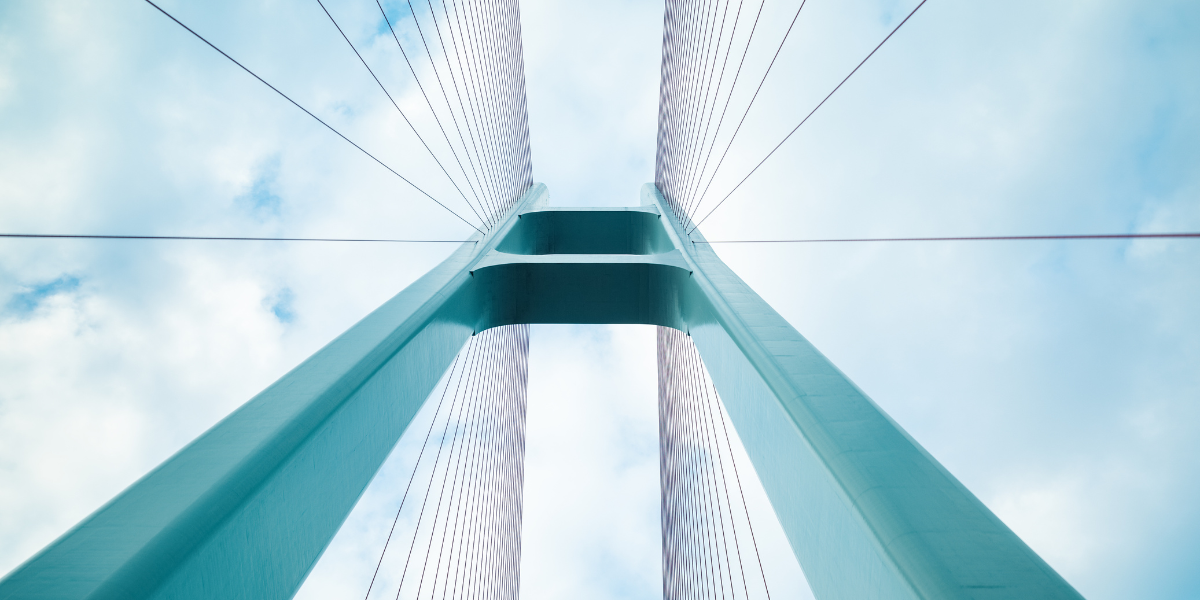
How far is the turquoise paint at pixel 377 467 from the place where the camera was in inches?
73.9

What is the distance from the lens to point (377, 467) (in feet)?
11.4

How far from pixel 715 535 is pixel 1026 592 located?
15.2ft

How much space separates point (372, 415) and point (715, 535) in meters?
4.16

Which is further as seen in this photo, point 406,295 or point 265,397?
point 406,295

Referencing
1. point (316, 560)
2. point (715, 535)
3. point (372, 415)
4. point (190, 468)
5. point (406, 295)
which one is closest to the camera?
point (190, 468)

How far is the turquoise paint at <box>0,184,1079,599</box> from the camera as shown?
1.88 m

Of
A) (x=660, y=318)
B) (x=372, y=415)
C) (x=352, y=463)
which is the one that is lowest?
(x=352, y=463)

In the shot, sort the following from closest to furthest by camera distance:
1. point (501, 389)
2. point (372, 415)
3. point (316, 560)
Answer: point (316, 560) → point (372, 415) → point (501, 389)

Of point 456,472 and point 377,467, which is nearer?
point 377,467

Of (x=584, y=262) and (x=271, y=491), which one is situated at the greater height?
(x=584, y=262)

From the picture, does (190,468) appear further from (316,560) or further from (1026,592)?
(1026,592)

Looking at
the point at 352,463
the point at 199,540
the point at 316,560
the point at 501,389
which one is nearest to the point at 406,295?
the point at 352,463

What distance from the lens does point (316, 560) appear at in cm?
277

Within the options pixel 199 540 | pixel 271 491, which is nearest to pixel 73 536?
pixel 199 540
